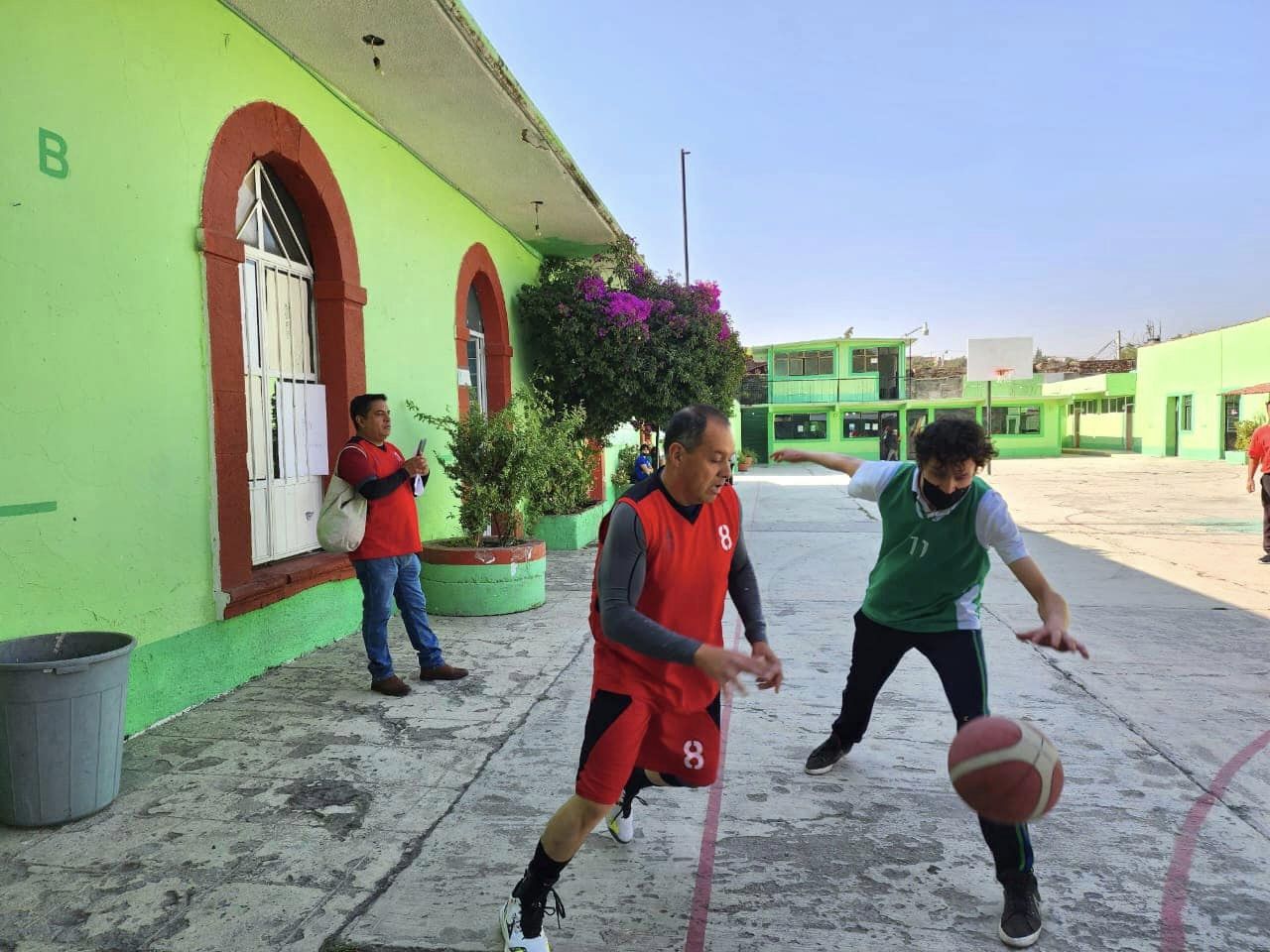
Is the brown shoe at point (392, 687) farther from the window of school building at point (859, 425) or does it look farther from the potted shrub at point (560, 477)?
the window of school building at point (859, 425)

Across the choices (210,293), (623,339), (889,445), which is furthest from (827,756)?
(889,445)

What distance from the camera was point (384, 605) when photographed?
15.4 feet

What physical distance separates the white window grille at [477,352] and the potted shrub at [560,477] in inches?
21.9

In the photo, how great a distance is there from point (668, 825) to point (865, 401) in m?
37.5

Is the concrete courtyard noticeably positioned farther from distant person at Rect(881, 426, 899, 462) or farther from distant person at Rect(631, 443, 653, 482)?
distant person at Rect(881, 426, 899, 462)

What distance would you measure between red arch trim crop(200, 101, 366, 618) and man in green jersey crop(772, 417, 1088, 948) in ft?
10.2

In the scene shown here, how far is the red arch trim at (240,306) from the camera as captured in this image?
4.58 m

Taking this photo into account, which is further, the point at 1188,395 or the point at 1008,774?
the point at 1188,395

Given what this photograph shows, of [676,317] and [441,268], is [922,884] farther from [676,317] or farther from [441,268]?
[676,317]

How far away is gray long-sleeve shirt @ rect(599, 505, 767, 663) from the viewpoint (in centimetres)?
210

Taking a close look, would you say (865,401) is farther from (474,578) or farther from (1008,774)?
(1008,774)

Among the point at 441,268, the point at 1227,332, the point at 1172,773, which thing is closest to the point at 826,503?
the point at 441,268

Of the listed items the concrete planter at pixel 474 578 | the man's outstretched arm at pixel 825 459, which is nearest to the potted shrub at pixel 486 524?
the concrete planter at pixel 474 578

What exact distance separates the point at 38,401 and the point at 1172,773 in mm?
5031
